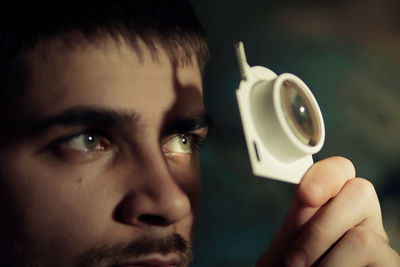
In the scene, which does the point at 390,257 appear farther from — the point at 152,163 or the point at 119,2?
the point at 119,2

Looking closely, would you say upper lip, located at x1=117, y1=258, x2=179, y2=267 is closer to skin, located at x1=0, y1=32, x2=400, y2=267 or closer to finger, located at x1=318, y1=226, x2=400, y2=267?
skin, located at x1=0, y1=32, x2=400, y2=267

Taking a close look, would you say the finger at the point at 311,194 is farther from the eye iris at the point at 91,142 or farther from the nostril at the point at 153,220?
the eye iris at the point at 91,142

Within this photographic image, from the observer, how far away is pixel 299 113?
75cm

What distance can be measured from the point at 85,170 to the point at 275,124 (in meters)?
0.40

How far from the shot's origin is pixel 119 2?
822mm

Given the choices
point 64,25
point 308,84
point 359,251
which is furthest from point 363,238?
point 64,25

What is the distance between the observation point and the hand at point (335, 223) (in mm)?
802

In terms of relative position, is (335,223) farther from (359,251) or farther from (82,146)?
(82,146)

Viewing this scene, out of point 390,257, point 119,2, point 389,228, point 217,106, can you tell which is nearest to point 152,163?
point 119,2

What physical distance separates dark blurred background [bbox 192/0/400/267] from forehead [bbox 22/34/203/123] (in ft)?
2.14

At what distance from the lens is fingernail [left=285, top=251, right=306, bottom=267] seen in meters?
0.80

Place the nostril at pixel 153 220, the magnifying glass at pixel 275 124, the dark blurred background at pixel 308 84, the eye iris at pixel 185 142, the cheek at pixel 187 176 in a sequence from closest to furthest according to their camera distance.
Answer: the magnifying glass at pixel 275 124
the nostril at pixel 153 220
the cheek at pixel 187 176
the eye iris at pixel 185 142
the dark blurred background at pixel 308 84

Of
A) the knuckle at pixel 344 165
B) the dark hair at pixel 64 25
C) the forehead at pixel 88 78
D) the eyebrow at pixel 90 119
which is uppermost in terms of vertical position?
the dark hair at pixel 64 25

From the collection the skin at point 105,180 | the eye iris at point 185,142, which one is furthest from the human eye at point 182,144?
the skin at point 105,180
